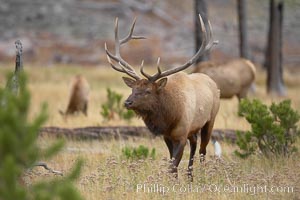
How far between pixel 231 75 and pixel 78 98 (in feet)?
12.7

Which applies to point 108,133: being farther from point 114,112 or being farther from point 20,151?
point 20,151

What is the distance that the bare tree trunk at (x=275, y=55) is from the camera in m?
24.8

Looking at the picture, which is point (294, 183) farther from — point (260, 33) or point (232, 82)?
point (260, 33)

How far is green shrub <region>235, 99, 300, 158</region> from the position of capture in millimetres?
10586

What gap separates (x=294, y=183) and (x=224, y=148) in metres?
3.72

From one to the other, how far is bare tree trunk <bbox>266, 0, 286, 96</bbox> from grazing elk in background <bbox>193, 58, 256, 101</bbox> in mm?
6520

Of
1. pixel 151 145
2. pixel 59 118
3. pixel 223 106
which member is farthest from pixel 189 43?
pixel 151 145

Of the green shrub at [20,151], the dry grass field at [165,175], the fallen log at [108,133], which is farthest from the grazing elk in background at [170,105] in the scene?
the green shrub at [20,151]

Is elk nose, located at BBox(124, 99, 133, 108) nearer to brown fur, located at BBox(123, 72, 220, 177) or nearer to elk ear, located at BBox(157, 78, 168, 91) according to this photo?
brown fur, located at BBox(123, 72, 220, 177)

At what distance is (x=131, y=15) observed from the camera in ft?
144

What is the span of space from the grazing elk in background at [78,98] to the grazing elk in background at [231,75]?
9.10 feet

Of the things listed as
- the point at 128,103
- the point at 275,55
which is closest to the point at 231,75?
the point at 275,55

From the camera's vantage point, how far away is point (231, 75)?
17.9m

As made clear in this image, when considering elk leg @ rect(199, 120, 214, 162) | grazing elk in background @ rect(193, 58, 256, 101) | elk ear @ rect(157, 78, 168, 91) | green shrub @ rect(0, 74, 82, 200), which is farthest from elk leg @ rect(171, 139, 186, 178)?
grazing elk in background @ rect(193, 58, 256, 101)
